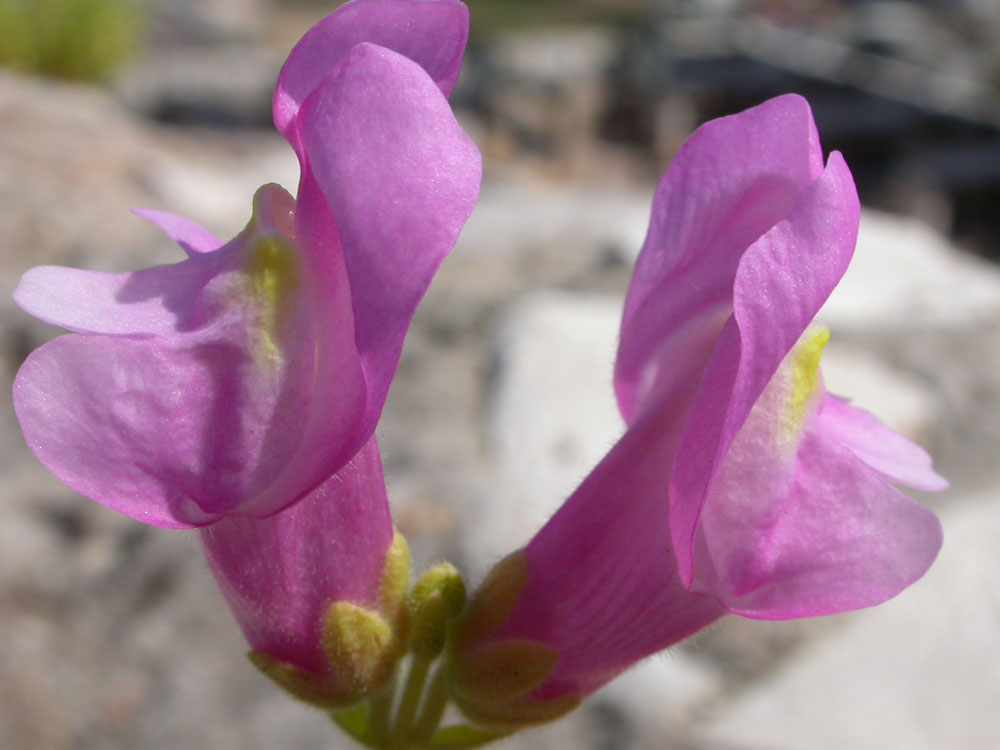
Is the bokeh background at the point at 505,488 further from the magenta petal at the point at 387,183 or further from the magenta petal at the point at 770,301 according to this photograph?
the magenta petal at the point at 387,183

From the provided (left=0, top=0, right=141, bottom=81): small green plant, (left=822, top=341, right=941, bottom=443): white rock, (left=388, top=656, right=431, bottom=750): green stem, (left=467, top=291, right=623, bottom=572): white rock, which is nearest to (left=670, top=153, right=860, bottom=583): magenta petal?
(left=388, top=656, right=431, bottom=750): green stem

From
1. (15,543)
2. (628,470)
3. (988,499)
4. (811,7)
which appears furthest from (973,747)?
(811,7)

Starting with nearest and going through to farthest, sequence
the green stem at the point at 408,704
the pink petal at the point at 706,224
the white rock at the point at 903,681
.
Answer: the pink petal at the point at 706,224 < the green stem at the point at 408,704 < the white rock at the point at 903,681

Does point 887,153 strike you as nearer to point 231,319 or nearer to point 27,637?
point 27,637

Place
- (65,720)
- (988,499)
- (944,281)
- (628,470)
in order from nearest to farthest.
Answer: (628,470) → (65,720) → (988,499) → (944,281)

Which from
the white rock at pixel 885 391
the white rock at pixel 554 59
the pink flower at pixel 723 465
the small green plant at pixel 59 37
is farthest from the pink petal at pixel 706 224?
the white rock at pixel 554 59

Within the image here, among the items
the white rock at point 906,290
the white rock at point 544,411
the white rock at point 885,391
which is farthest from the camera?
the white rock at point 906,290

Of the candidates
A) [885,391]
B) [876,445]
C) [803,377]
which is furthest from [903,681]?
[803,377]

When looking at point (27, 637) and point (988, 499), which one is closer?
point (27, 637)
